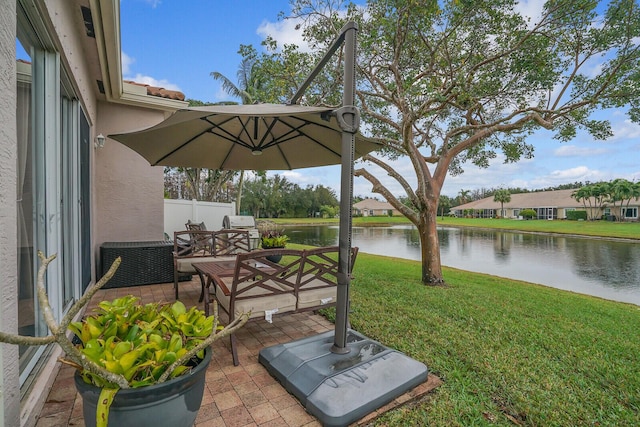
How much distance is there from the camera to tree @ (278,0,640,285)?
17.2 ft

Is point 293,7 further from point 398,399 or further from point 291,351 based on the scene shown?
point 398,399

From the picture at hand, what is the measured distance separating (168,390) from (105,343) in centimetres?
32

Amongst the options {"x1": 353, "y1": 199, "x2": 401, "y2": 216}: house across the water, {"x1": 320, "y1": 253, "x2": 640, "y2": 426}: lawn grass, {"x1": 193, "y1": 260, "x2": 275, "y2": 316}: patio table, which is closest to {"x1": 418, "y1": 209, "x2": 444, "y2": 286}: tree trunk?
{"x1": 320, "y1": 253, "x2": 640, "y2": 426}: lawn grass

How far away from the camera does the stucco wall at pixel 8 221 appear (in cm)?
127

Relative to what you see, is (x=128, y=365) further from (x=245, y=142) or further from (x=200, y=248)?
(x=200, y=248)

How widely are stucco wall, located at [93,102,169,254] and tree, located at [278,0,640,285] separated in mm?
3431

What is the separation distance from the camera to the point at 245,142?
406cm

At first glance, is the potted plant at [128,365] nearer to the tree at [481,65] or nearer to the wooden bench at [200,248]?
the wooden bench at [200,248]

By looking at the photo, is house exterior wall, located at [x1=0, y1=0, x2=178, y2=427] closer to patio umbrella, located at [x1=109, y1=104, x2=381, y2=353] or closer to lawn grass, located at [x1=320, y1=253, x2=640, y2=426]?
patio umbrella, located at [x1=109, y1=104, x2=381, y2=353]

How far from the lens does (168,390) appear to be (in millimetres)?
1220

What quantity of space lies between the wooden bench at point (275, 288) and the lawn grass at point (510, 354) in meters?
0.77

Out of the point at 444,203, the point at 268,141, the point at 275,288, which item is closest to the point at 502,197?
the point at 444,203

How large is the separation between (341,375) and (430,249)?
4663 mm

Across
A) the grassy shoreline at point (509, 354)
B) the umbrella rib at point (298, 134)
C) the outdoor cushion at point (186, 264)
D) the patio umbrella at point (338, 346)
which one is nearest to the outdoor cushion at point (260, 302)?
the patio umbrella at point (338, 346)
